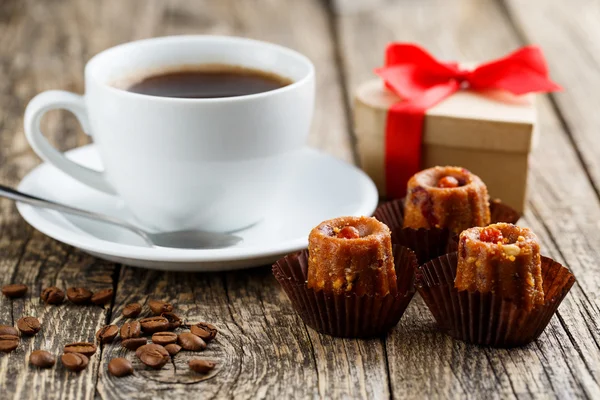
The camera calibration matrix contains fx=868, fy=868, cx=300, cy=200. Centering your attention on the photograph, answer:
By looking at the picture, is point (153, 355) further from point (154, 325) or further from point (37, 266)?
point (37, 266)

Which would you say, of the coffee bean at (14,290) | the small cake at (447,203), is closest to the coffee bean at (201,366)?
the coffee bean at (14,290)

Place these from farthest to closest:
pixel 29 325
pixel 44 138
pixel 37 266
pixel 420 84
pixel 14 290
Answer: pixel 420 84 < pixel 44 138 < pixel 37 266 < pixel 14 290 < pixel 29 325

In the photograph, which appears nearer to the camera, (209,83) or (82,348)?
(82,348)

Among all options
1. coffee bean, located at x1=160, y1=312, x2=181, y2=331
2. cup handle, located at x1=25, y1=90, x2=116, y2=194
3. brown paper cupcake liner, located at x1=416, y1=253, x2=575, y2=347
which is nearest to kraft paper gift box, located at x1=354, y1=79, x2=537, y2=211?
brown paper cupcake liner, located at x1=416, y1=253, x2=575, y2=347

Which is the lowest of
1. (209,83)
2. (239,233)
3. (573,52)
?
(573,52)

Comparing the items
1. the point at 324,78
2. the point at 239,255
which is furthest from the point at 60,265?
the point at 324,78

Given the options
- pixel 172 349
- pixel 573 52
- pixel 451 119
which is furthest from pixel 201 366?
pixel 573 52
